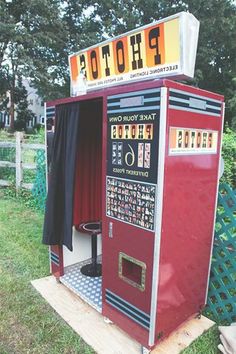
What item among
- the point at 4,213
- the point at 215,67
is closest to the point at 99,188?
the point at 4,213

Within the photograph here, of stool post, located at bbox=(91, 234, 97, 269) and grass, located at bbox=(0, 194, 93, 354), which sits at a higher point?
stool post, located at bbox=(91, 234, 97, 269)

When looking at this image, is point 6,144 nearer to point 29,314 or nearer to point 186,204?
point 29,314

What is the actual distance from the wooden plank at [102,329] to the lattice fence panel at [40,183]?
278 centimetres

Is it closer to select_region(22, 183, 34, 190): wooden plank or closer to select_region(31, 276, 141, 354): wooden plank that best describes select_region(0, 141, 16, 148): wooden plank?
select_region(22, 183, 34, 190): wooden plank

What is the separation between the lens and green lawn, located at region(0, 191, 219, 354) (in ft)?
7.39

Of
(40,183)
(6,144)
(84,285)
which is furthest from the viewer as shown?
(6,144)

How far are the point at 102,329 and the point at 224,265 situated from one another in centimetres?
123

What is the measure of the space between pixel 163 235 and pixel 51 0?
18.7 meters

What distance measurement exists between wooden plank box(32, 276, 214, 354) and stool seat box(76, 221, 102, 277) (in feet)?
1.28

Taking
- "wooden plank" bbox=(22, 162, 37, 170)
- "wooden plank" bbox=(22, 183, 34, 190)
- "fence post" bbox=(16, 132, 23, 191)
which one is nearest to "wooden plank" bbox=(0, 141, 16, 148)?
"fence post" bbox=(16, 132, 23, 191)

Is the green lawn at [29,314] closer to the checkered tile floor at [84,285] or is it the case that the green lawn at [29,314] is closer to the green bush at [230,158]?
the checkered tile floor at [84,285]

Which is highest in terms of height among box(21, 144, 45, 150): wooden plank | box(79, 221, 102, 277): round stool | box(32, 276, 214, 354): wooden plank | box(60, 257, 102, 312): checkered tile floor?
box(21, 144, 45, 150): wooden plank

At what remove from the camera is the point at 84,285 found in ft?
9.99

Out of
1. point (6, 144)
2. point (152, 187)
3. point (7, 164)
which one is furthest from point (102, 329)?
point (6, 144)
